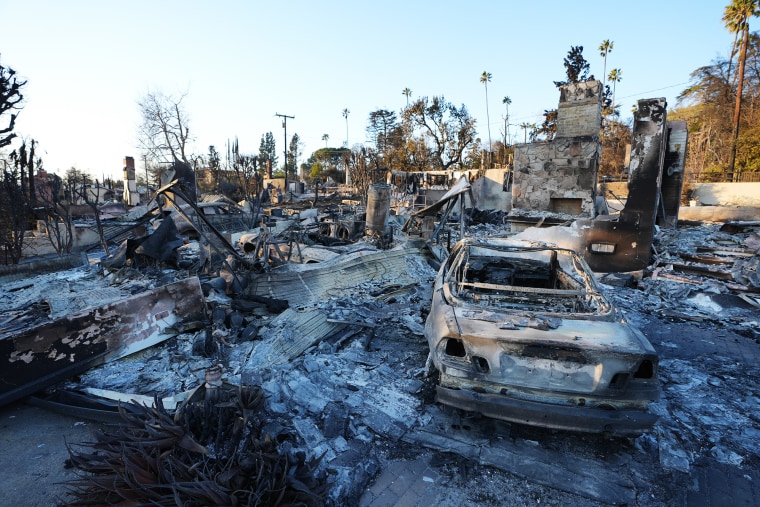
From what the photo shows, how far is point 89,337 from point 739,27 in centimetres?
3600

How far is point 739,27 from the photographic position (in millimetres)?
23859

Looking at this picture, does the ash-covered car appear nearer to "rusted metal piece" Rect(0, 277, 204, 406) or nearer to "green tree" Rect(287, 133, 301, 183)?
"rusted metal piece" Rect(0, 277, 204, 406)

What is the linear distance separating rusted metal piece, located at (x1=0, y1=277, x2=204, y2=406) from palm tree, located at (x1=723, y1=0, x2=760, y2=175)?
91.3ft

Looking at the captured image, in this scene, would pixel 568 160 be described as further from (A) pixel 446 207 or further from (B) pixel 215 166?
(B) pixel 215 166

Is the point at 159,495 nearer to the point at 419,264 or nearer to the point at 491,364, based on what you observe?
the point at 491,364

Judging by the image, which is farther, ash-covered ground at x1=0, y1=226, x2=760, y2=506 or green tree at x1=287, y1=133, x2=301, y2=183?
green tree at x1=287, y1=133, x2=301, y2=183

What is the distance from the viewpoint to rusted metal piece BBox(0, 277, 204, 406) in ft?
11.2

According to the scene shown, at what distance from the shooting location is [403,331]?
5.25 m

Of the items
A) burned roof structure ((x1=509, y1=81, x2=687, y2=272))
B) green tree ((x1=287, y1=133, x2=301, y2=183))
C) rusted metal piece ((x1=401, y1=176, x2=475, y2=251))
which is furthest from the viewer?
green tree ((x1=287, y1=133, x2=301, y2=183))

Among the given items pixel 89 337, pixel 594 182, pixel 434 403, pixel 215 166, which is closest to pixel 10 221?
pixel 89 337

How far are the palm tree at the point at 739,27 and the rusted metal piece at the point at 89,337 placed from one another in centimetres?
2781

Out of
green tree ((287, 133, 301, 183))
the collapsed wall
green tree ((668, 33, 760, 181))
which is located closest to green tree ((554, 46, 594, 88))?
green tree ((668, 33, 760, 181))

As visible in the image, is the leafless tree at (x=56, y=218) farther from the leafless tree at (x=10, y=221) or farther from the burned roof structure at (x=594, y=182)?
the burned roof structure at (x=594, y=182)

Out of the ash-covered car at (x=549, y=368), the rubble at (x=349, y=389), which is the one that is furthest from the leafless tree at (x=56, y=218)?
the ash-covered car at (x=549, y=368)
